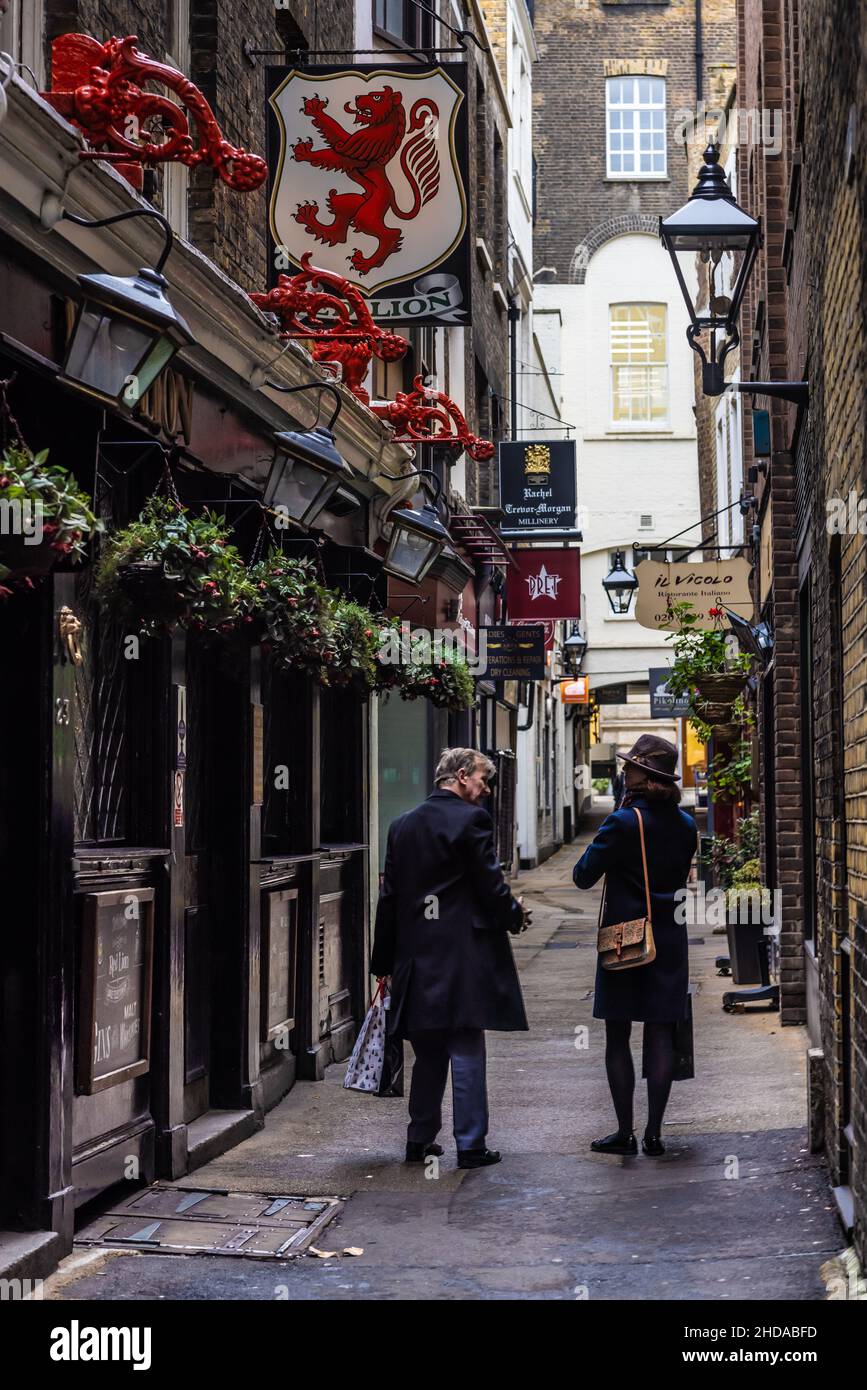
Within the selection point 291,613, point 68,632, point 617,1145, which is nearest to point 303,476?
point 291,613

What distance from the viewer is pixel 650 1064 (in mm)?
7895

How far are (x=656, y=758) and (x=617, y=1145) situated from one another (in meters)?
1.80

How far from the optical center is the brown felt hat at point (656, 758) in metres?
→ 7.96

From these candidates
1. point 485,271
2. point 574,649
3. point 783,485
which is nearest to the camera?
point 783,485

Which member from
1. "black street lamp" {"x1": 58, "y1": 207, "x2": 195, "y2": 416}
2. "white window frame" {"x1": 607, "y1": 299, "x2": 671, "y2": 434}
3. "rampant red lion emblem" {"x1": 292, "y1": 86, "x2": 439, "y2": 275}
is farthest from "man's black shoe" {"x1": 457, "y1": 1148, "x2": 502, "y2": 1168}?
"white window frame" {"x1": 607, "y1": 299, "x2": 671, "y2": 434}

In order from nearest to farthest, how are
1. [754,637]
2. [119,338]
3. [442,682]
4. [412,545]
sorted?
[119,338] → [442,682] → [412,545] → [754,637]

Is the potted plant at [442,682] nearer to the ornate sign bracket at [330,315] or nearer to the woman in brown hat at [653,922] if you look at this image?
the ornate sign bracket at [330,315]

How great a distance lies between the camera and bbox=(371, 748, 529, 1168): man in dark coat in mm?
7797

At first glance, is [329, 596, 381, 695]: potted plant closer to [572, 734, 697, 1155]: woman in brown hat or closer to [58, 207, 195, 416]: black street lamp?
[572, 734, 697, 1155]: woman in brown hat

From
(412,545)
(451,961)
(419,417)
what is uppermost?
(419,417)

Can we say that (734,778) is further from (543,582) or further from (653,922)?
(653,922)

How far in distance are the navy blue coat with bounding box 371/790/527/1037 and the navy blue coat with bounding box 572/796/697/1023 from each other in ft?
1.34

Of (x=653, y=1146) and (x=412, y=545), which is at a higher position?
(x=412, y=545)
